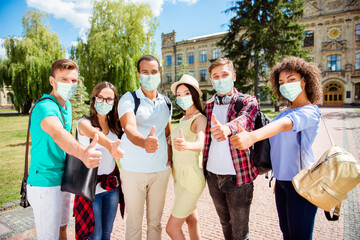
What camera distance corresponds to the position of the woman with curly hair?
→ 1.92 m

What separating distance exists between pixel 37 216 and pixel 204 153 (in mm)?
1814

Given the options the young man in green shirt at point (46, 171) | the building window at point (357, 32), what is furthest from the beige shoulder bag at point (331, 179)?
Result: the building window at point (357, 32)

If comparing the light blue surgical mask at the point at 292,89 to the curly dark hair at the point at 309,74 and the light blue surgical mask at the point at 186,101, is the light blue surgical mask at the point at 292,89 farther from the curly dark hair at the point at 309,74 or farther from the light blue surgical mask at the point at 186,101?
the light blue surgical mask at the point at 186,101

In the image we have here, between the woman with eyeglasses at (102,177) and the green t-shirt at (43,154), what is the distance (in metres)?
0.40

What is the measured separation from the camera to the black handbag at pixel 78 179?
2172 mm

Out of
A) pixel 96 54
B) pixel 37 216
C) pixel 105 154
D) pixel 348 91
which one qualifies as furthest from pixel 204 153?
pixel 348 91

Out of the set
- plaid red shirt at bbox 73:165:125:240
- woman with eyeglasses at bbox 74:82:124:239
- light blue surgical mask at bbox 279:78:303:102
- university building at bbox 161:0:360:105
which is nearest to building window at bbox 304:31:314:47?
university building at bbox 161:0:360:105

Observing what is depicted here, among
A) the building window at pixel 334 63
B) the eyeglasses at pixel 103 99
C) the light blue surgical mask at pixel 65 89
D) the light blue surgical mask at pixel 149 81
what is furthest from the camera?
the building window at pixel 334 63

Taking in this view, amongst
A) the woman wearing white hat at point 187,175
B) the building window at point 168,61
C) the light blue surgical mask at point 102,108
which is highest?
the building window at point 168,61

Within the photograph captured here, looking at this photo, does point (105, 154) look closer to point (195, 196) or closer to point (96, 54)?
point (195, 196)

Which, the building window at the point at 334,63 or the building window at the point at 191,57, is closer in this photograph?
the building window at the point at 334,63

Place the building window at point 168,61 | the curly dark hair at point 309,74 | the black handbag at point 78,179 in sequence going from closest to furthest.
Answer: the black handbag at point 78,179 → the curly dark hair at point 309,74 → the building window at point 168,61

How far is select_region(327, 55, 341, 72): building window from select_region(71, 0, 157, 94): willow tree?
28809mm

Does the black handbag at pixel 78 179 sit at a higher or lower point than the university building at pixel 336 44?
lower
